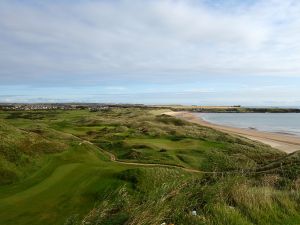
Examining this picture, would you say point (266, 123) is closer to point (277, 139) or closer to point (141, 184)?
point (277, 139)

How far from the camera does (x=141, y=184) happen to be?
1650 cm

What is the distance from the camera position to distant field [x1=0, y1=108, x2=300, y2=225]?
6586 mm

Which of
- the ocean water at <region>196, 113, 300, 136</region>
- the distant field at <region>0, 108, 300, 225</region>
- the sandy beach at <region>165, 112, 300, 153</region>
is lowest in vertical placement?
the ocean water at <region>196, 113, 300, 136</region>

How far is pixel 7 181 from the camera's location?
17.3 metres

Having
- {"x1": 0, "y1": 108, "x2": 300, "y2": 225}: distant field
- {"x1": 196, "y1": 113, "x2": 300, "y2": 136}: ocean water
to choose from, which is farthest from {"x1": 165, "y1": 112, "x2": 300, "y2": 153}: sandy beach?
{"x1": 0, "y1": 108, "x2": 300, "y2": 225}: distant field

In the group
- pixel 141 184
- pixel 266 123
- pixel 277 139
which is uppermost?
pixel 141 184

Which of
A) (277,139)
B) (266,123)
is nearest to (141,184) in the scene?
(277,139)

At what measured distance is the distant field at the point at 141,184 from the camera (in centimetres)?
659

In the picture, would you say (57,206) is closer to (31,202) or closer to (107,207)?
(31,202)

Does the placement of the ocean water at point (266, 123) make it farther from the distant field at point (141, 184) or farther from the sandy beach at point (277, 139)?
the distant field at point (141, 184)

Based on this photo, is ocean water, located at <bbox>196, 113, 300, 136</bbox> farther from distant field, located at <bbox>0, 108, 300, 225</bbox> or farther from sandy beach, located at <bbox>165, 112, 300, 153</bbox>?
distant field, located at <bbox>0, 108, 300, 225</bbox>

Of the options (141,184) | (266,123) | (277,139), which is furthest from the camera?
(266,123)

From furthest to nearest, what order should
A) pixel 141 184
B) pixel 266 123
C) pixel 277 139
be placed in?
pixel 266 123, pixel 277 139, pixel 141 184

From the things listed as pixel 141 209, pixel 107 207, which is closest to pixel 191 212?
pixel 141 209
